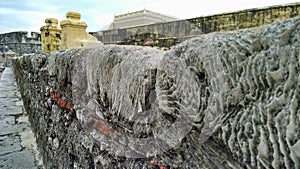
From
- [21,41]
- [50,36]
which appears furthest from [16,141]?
[21,41]

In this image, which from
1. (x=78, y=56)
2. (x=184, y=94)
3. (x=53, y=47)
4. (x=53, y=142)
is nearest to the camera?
(x=184, y=94)

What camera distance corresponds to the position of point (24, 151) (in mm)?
2418

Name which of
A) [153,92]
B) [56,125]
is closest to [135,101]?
[153,92]

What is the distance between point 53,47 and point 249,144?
175 inches

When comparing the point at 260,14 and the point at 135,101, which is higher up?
the point at 260,14

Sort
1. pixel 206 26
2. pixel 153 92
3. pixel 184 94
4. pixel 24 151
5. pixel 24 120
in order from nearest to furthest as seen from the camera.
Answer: pixel 184 94 < pixel 153 92 < pixel 24 151 < pixel 24 120 < pixel 206 26

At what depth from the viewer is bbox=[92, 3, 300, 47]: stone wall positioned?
3.14m

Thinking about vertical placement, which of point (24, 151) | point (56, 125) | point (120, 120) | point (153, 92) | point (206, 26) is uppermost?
point (206, 26)

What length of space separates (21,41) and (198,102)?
15.7 meters

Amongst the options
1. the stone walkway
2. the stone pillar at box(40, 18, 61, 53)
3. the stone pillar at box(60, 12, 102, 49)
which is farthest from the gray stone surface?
the stone pillar at box(40, 18, 61, 53)

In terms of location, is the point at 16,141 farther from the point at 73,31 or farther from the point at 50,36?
the point at 50,36

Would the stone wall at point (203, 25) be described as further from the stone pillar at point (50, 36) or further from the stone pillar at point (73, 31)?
the stone pillar at point (50, 36)

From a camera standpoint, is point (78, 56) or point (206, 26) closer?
point (78, 56)

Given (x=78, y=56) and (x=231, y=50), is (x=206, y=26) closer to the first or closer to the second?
(x=78, y=56)
